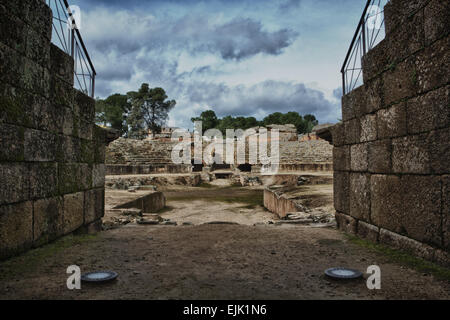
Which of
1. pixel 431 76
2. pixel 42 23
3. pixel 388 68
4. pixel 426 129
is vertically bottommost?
pixel 426 129

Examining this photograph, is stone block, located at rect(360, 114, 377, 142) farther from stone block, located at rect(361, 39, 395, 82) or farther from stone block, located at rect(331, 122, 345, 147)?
stone block, located at rect(331, 122, 345, 147)

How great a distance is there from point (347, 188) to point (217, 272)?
10.9 ft

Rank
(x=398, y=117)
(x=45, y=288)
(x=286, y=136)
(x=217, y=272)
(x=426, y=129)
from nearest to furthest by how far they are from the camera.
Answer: (x=45, y=288) < (x=217, y=272) < (x=426, y=129) < (x=398, y=117) < (x=286, y=136)

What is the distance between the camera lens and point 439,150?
132 inches

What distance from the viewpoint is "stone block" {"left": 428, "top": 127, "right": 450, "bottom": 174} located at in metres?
3.25

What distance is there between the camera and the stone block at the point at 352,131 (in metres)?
5.27

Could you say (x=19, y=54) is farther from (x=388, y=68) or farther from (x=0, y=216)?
(x=388, y=68)

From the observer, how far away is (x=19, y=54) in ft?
12.4

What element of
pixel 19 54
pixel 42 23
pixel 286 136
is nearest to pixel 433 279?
pixel 19 54

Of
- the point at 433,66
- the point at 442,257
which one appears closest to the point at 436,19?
the point at 433,66

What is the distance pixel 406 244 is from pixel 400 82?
1.98 metres

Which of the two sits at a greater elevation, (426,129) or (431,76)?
(431,76)

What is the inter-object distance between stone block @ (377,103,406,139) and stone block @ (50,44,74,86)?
465cm

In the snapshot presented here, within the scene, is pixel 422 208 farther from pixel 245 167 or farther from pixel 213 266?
pixel 245 167
